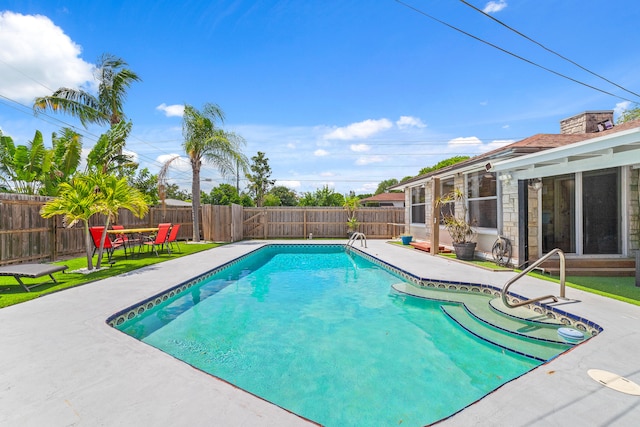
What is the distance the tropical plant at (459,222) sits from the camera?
960cm

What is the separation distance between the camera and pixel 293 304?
6.27 meters

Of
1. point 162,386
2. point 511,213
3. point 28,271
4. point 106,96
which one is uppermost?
point 106,96

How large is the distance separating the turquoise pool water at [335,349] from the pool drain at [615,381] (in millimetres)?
758

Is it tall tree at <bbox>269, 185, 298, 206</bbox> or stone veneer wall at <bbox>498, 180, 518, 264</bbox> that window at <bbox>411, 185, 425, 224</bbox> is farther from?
tall tree at <bbox>269, 185, 298, 206</bbox>

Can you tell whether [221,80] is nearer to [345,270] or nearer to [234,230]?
[234,230]

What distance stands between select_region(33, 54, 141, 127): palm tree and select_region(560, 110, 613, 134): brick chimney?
18.3m

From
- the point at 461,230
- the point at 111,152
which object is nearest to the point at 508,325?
the point at 461,230

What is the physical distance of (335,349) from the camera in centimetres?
420

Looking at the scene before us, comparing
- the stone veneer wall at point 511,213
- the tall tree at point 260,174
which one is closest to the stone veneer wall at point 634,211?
the stone veneer wall at point 511,213

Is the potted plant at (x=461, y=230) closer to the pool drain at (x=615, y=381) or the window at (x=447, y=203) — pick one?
the window at (x=447, y=203)

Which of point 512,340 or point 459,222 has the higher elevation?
point 459,222

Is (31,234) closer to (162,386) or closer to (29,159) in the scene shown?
(29,159)

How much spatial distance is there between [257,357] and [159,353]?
1.15 metres

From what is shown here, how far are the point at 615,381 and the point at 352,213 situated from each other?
51.0 ft
